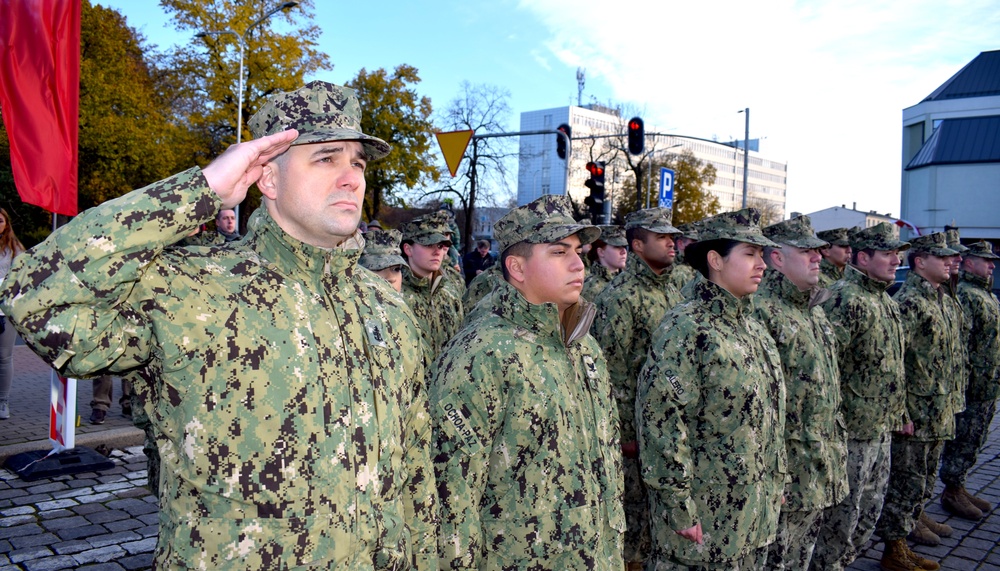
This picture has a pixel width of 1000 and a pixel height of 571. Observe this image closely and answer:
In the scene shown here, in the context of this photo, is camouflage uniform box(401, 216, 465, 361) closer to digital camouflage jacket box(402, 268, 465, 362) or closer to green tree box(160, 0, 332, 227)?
digital camouflage jacket box(402, 268, 465, 362)

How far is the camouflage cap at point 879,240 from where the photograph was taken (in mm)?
6128

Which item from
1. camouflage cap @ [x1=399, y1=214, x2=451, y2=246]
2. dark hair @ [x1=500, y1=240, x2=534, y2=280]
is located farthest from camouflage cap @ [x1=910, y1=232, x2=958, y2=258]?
dark hair @ [x1=500, y1=240, x2=534, y2=280]

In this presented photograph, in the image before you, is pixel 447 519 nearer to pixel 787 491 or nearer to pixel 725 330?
pixel 725 330

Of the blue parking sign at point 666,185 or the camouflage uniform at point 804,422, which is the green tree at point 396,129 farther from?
the camouflage uniform at point 804,422

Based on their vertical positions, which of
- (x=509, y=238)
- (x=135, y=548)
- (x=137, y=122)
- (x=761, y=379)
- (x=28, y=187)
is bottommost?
(x=135, y=548)

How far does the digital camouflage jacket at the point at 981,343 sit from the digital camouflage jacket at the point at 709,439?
5642mm

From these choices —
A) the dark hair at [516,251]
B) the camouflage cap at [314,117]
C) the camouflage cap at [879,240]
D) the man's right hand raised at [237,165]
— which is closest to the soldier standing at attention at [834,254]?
the camouflage cap at [879,240]

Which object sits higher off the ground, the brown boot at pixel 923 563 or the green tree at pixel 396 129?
the green tree at pixel 396 129

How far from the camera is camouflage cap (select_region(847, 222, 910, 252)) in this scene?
613cm

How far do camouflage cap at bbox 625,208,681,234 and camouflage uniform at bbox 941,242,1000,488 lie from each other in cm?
418

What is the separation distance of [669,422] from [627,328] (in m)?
2.10

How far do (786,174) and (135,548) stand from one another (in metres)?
153

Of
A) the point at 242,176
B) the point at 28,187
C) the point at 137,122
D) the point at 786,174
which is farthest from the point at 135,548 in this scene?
the point at 786,174

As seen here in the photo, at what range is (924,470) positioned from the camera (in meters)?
6.31
